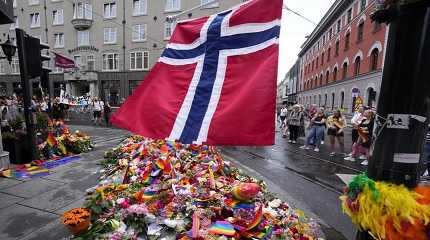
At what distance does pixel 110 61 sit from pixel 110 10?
20.6ft

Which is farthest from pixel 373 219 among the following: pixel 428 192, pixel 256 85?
pixel 256 85

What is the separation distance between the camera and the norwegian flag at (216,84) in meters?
2.59

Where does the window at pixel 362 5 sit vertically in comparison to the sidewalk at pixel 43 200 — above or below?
above

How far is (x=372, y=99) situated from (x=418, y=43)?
24.5m

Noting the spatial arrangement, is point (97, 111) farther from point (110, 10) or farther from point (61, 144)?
point (110, 10)

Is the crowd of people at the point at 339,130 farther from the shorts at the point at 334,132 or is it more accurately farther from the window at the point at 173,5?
the window at the point at 173,5

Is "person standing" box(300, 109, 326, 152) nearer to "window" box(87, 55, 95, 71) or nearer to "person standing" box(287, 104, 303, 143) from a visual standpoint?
"person standing" box(287, 104, 303, 143)

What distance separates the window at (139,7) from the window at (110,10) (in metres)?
2.84

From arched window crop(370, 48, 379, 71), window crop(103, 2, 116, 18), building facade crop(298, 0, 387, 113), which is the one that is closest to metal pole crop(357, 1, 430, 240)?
A: building facade crop(298, 0, 387, 113)

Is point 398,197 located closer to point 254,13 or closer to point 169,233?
point 254,13

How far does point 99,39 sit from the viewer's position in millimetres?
36188

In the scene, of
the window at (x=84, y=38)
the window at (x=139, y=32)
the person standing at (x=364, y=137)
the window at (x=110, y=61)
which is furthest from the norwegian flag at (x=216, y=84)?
the window at (x=84, y=38)

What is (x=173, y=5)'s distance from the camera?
33406 mm

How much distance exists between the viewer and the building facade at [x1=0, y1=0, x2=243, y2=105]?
34031 mm
